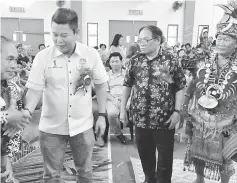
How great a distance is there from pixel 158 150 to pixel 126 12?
911 cm

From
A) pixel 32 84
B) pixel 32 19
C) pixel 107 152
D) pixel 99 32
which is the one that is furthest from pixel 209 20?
pixel 32 84

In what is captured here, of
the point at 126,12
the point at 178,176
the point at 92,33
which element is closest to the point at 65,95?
the point at 178,176

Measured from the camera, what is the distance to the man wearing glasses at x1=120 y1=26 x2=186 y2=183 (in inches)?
78.2

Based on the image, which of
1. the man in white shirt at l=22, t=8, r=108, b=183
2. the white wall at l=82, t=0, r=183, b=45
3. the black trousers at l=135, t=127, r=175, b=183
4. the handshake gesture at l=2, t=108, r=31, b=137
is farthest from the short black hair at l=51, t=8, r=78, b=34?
the white wall at l=82, t=0, r=183, b=45

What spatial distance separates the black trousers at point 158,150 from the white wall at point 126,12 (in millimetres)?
8816

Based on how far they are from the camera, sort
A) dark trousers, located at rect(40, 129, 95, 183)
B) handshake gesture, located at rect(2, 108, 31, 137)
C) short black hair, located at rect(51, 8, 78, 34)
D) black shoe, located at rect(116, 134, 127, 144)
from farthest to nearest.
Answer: black shoe, located at rect(116, 134, 127, 144) → dark trousers, located at rect(40, 129, 95, 183) → short black hair, located at rect(51, 8, 78, 34) → handshake gesture, located at rect(2, 108, 31, 137)

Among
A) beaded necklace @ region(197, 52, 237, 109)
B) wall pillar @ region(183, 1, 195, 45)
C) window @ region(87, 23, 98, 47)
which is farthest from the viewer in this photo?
window @ region(87, 23, 98, 47)

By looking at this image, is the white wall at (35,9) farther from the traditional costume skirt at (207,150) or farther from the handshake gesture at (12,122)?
the handshake gesture at (12,122)

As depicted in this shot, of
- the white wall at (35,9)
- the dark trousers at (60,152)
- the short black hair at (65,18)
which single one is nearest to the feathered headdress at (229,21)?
the short black hair at (65,18)

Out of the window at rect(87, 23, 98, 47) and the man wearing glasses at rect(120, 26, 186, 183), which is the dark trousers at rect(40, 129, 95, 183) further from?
the window at rect(87, 23, 98, 47)

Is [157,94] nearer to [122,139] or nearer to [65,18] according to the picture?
[65,18]

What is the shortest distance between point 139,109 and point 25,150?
168cm

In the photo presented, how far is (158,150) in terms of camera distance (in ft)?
6.81

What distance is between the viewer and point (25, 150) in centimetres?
307
